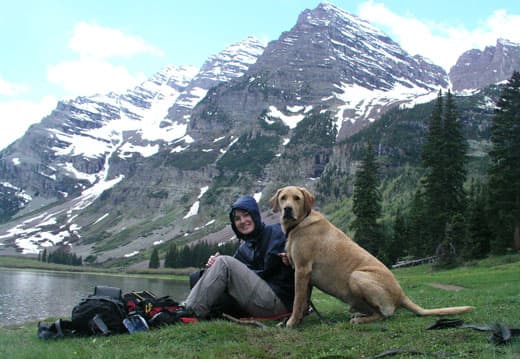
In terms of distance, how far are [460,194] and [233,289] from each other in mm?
40488

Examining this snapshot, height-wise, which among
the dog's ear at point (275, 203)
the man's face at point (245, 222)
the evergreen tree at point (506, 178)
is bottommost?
the man's face at point (245, 222)

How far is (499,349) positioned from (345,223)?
17306 centimetres

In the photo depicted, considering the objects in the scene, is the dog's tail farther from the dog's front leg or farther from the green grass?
the dog's front leg

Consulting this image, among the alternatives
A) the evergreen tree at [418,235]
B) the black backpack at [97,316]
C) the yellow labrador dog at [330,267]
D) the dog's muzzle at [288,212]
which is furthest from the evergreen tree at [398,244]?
the black backpack at [97,316]

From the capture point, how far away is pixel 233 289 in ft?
28.0

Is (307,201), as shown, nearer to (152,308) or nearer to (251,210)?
(251,210)

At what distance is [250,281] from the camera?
8.48 meters

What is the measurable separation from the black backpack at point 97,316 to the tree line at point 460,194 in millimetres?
34541

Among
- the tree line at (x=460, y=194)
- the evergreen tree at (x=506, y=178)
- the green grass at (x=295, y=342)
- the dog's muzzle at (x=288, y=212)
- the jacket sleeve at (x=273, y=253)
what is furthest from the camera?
the tree line at (x=460, y=194)

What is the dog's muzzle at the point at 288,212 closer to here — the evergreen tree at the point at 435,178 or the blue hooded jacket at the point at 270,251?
the blue hooded jacket at the point at 270,251

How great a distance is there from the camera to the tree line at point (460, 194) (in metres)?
37.5

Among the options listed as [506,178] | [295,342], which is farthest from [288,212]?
[506,178]

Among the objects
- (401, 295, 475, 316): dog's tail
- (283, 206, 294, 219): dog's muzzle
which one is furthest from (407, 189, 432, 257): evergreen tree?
(283, 206, 294, 219): dog's muzzle

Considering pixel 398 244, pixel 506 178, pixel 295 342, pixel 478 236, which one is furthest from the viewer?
pixel 398 244
